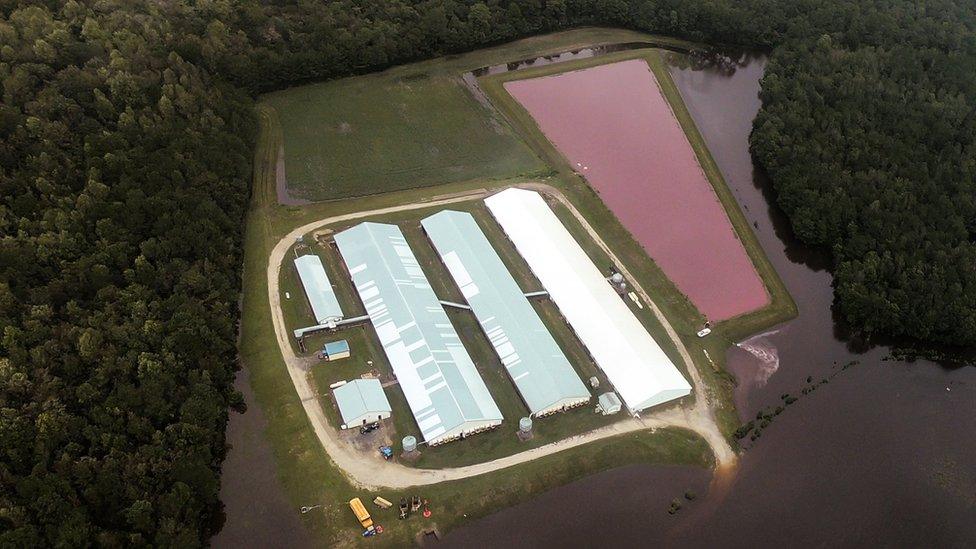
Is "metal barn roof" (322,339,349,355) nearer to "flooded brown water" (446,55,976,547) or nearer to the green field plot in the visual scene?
"flooded brown water" (446,55,976,547)

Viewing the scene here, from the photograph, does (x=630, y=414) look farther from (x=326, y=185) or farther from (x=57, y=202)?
(x=57, y=202)

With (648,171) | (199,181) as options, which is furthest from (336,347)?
(648,171)

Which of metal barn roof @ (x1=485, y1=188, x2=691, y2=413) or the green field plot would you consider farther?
the green field plot

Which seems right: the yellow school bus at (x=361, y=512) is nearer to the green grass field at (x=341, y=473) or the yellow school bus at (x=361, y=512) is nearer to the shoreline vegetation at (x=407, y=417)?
the green grass field at (x=341, y=473)

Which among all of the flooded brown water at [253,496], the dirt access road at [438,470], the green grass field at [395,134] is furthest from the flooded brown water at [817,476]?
the green grass field at [395,134]

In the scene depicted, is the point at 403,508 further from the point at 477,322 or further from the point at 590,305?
the point at 590,305

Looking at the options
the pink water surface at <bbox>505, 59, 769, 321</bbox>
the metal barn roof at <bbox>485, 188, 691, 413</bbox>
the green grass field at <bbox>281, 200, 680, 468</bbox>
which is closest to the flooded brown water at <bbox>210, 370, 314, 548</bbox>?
the green grass field at <bbox>281, 200, 680, 468</bbox>

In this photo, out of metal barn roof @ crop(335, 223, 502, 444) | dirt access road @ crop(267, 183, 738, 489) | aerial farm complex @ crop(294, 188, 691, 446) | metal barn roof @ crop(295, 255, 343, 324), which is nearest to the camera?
dirt access road @ crop(267, 183, 738, 489)
